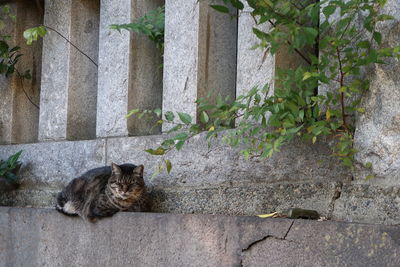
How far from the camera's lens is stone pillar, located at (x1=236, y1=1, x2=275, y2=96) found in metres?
3.52

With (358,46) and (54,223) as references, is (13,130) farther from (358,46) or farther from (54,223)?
(358,46)

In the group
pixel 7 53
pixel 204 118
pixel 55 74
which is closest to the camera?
pixel 204 118

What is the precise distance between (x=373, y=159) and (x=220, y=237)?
82cm

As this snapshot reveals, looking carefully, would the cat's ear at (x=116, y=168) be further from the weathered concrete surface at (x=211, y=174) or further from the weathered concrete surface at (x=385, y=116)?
the weathered concrete surface at (x=385, y=116)

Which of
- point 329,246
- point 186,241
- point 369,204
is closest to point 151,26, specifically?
point 186,241

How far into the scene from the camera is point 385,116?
303cm

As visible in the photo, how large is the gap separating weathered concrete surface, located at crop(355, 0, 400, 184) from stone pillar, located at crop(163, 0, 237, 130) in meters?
1.02

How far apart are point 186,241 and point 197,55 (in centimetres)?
115

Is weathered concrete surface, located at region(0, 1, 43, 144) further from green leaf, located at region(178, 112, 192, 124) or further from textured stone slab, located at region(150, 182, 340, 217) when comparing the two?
green leaf, located at region(178, 112, 192, 124)

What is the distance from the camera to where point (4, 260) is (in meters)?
4.48

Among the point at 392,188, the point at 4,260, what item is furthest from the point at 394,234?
the point at 4,260

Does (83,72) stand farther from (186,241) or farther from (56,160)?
(186,241)

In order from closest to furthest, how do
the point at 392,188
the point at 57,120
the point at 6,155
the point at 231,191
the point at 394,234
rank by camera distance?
the point at 394,234, the point at 392,188, the point at 231,191, the point at 57,120, the point at 6,155

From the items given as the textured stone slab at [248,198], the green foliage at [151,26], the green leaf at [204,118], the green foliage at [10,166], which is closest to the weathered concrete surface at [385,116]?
the textured stone slab at [248,198]
